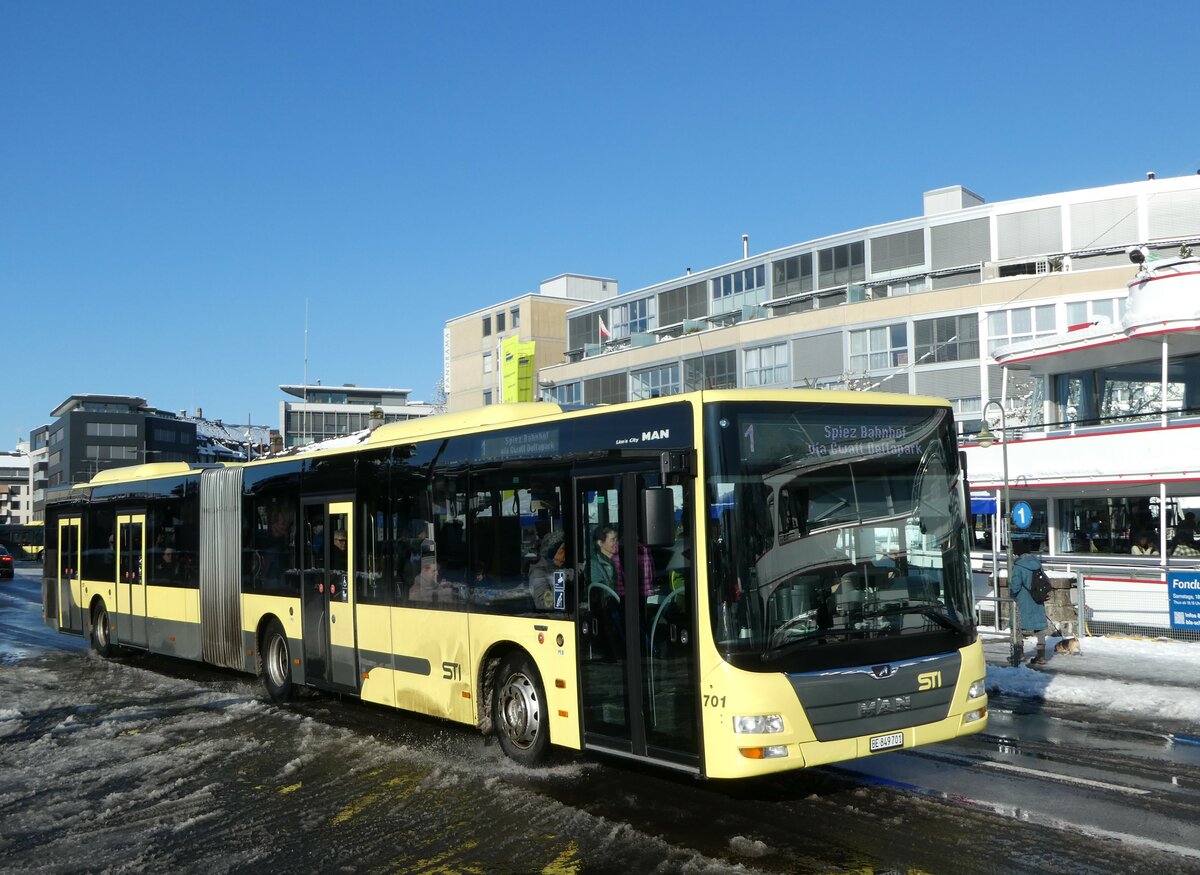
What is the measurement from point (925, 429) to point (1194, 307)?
51.7ft

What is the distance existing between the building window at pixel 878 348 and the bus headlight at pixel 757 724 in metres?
46.9

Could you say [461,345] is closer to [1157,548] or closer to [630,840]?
[1157,548]

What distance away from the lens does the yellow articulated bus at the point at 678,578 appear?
Result: 8023mm

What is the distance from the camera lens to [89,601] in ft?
67.9

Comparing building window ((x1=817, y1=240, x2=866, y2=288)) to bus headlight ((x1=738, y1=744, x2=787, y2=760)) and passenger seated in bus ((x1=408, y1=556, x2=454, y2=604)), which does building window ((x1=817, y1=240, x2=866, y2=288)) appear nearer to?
passenger seated in bus ((x1=408, y1=556, x2=454, y2=604))

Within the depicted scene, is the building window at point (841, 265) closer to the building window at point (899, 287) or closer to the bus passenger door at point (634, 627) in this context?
the building window at point (899, 287)

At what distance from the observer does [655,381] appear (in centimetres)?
6397

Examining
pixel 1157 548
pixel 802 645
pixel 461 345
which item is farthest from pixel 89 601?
pixel 461 345

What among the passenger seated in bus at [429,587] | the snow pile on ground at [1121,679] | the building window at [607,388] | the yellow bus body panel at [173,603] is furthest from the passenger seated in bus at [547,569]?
the building window at [607,388]

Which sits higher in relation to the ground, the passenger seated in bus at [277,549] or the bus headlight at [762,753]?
the passenger seated in bus at [277,549]

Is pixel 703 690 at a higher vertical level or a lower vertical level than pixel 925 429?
lower

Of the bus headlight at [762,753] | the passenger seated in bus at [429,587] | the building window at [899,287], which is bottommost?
the bus headlight at [762,753]

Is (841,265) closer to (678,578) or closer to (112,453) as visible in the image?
(678,578)

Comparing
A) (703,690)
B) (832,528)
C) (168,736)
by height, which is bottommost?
(168,736)
